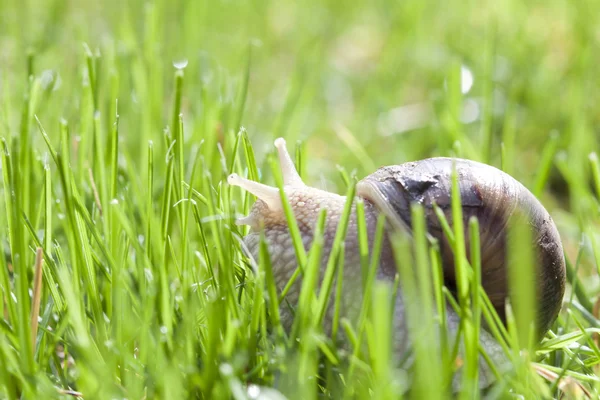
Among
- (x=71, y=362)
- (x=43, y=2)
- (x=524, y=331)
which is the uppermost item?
(x=43, y=2)

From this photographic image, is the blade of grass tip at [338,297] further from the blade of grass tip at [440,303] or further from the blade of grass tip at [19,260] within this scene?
the blade of grass tip at [19,260]

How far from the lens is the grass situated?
1.05 metres

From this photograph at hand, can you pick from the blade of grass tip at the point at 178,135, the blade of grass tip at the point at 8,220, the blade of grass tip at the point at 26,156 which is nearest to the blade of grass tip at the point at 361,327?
the blade of grass tip at the point at 178,135

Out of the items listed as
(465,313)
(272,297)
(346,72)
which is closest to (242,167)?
(272,297)

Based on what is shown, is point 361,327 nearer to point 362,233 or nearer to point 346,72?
point 362,233

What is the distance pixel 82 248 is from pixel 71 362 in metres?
0.25

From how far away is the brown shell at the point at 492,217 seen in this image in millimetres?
1318

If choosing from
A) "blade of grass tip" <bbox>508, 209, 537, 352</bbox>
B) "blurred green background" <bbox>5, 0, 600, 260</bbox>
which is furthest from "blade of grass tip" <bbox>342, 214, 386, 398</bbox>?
"blurred green background" <bbox>5, 0, 600, 260</bbox>

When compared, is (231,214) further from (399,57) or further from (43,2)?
(43,2)

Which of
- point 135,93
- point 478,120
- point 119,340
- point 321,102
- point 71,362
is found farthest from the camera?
point 321,102

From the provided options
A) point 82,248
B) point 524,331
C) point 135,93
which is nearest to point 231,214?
point 82,248

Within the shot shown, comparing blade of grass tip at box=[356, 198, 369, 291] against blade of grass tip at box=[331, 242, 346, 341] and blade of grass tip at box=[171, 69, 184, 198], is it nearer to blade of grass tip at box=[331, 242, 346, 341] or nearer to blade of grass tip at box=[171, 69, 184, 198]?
blade of grass tip at box=[331, 242, 346, 341]

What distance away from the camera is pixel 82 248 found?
120cm

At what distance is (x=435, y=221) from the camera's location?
135 cm
